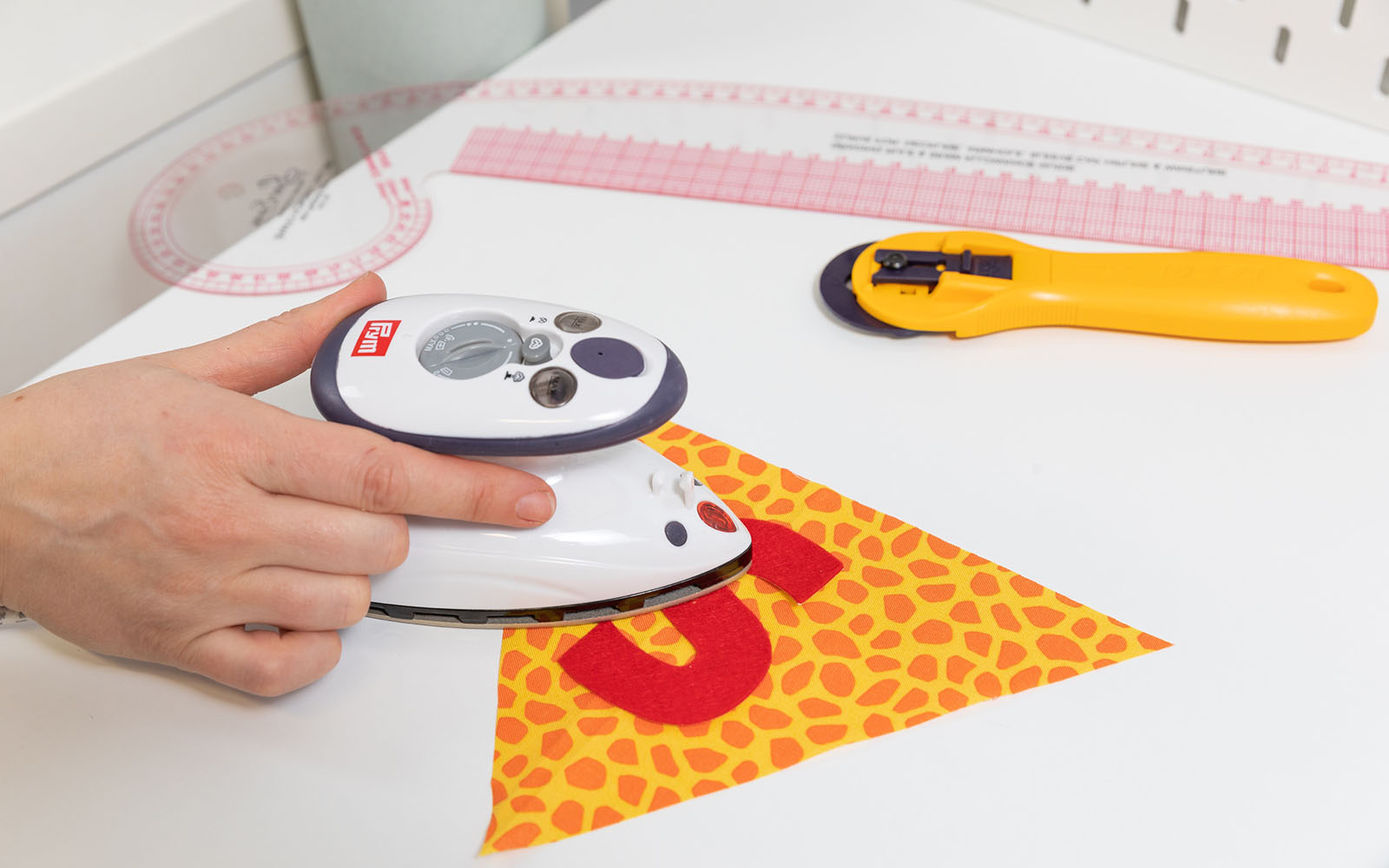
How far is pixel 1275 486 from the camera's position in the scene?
0.64 metres

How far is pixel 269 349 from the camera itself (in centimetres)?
60

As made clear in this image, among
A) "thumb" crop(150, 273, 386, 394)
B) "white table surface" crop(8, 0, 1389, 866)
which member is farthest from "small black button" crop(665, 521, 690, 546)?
"thumb" crop(150, 273, 386, 394)

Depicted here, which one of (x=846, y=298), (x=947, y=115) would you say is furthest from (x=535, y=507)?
(x=947, y=115)

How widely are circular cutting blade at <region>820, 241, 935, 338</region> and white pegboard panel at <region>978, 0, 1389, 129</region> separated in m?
0.43

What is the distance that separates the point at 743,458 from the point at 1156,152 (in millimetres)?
514

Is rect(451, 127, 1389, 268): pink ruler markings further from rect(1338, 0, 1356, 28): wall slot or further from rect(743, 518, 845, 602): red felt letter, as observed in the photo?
rect(743, 518, 845, 602): red felt letter

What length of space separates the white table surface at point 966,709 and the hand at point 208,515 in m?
0.04

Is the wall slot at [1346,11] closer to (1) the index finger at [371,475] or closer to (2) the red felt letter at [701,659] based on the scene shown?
(2) the red felt letter at [701,659]

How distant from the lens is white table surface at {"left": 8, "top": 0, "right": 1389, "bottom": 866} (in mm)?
485

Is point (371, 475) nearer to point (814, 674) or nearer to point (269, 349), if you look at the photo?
point (269, 349)

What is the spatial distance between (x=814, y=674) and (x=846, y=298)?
0.32 m

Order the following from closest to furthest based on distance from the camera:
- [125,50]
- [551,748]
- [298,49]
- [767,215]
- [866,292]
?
[551,748], [866,292], [767,215], [125,50], [298,49]

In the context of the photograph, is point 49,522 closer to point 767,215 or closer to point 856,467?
point 856,467

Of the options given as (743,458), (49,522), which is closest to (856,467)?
(743,458)
